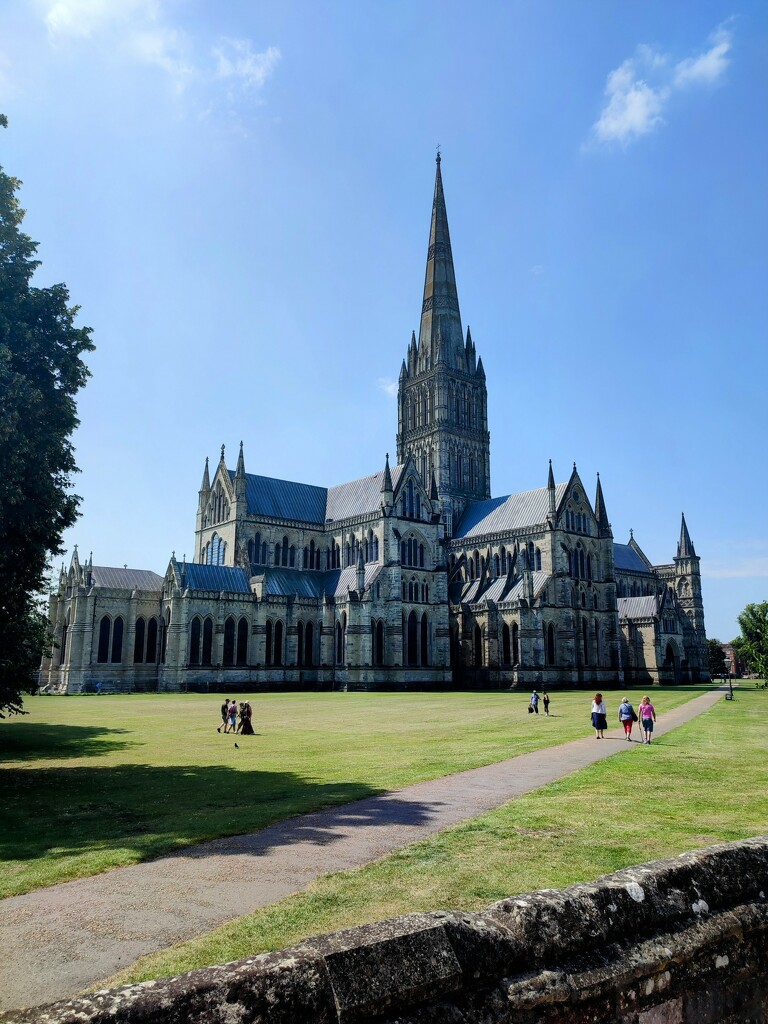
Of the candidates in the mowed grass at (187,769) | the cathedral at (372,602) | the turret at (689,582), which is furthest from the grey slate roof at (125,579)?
the turret at (689,582)

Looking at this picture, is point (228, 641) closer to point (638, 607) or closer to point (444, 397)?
point (444, 397)

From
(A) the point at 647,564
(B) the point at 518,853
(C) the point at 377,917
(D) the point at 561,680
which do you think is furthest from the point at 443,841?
(A) the point at 647,564

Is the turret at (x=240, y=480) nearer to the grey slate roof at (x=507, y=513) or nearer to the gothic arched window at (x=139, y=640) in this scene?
the gothic arched window at (x=139, y=640)

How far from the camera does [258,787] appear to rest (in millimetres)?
16281

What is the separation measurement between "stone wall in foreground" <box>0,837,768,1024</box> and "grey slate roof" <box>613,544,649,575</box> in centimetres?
10167

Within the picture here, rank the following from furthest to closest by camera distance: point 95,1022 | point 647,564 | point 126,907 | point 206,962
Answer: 1. point 647,564
2. point 126,907
3. point 206,962
4. point 95,1022

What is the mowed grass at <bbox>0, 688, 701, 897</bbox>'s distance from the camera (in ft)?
38.1

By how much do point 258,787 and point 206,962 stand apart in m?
10.0

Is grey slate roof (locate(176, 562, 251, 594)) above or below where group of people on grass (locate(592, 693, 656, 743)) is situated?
above

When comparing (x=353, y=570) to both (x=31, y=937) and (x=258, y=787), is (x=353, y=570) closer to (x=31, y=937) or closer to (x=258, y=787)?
(x=258, y=787)

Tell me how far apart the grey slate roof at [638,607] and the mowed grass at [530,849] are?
233 ft

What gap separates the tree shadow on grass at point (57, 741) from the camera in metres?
22.2

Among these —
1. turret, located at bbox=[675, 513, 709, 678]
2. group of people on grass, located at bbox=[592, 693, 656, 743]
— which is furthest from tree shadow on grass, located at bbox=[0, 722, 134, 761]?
turret, located at bbox=[675, 513, 709, 678]

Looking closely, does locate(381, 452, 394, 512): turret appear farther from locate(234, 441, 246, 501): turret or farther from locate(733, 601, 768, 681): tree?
locate(733, 601, 768, 681): tree
